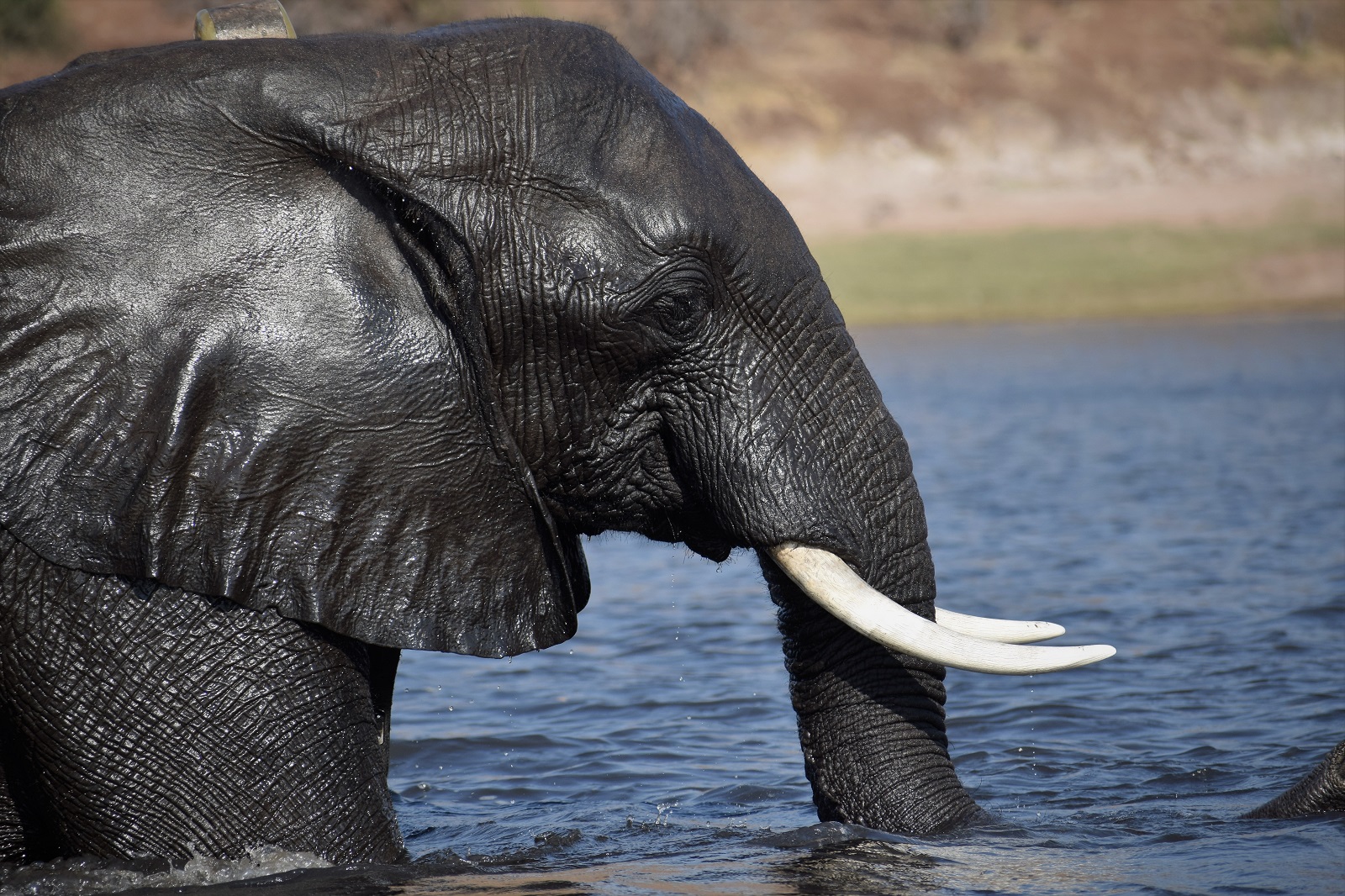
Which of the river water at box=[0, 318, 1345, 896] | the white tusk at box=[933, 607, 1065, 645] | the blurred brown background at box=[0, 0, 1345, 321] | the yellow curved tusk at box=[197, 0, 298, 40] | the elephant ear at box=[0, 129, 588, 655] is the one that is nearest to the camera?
the elephant ear at box=[0, 129, 588, 655]

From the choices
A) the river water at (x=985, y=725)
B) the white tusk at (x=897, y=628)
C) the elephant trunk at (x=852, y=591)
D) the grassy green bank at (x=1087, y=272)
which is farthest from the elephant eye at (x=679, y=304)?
the grassy green bank at (x=1087, y=272)

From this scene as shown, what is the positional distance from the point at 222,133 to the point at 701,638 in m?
5.16

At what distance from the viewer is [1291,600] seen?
841cm

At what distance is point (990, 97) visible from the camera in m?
34.9

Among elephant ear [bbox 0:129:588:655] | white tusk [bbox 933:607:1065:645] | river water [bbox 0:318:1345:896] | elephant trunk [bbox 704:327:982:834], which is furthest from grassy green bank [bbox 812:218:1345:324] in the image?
elephant ear [bbox 0:129:588:655]

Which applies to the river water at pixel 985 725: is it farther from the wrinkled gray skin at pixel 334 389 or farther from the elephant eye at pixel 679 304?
the elephant eye at pixel 679 304

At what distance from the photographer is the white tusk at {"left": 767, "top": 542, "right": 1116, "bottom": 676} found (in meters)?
3.58

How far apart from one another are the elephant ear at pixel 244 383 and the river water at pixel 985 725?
0.68 m

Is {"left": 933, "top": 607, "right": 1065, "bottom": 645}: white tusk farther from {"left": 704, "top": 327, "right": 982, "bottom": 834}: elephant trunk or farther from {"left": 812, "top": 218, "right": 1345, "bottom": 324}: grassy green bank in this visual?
{"left": 812, "top": 218, "right": 1345, "bottom": 324}: grassy green bank

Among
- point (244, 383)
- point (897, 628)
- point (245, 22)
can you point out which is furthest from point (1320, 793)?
point (245, 22)

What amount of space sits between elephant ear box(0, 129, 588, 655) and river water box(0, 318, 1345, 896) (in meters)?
0.68

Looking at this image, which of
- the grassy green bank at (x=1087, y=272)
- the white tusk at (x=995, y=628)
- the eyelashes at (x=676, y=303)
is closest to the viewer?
the eyelashes at (x=676, y=303)

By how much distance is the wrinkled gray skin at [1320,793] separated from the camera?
4418 mm

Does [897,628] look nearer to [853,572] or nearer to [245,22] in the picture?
[853,572]
